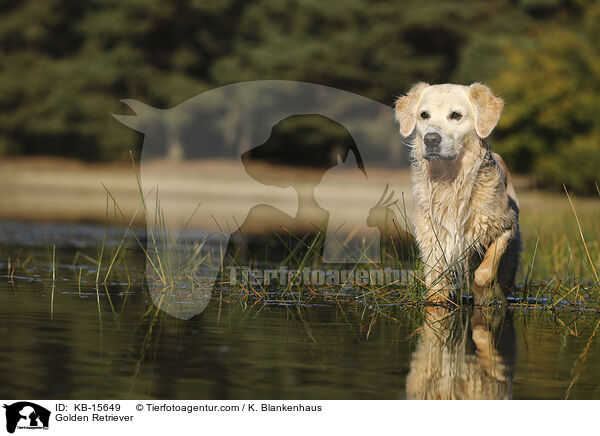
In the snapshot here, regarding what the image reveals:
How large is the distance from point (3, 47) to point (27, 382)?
4528cm

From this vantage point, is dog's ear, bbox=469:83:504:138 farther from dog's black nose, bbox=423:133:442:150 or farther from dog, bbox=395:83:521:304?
dog's black nose, bbox=423:133:442:150

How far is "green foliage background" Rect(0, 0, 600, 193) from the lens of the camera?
40.1 m

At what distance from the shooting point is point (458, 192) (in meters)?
7.81

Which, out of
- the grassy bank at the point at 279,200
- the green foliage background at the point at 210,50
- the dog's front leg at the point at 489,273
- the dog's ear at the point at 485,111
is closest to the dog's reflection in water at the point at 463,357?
the dog's front leg at the point at 489,273

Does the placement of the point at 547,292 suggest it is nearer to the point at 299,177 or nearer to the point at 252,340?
the point at 252,340

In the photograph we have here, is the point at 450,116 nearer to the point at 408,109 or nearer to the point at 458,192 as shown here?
the point at 408,109

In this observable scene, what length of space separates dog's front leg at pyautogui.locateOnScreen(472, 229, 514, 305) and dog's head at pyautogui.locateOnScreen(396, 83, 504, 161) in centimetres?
82

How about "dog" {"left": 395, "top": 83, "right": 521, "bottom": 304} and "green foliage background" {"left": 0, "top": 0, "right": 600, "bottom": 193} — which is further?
"green foliage background" {"left": 0, "top": 0, "right": 600, "bottom": 193}

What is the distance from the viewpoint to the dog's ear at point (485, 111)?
25.1 feet

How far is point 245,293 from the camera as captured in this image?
796 cm

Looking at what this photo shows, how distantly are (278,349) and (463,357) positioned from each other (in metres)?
1.06

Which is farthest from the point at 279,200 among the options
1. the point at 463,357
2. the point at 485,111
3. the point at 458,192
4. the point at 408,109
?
the point at 463,357
